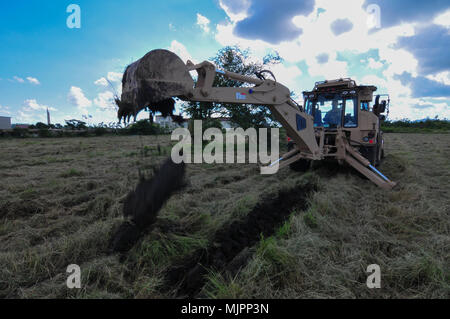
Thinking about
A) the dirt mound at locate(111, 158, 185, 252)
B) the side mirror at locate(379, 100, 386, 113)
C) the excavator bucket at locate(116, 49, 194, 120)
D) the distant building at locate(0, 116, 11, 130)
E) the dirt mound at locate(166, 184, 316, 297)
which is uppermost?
the distant building at locate(0, 116, 11, 130)

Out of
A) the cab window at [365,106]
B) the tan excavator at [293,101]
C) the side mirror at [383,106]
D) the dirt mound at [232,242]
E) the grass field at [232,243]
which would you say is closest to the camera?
the grass field at [232,243]

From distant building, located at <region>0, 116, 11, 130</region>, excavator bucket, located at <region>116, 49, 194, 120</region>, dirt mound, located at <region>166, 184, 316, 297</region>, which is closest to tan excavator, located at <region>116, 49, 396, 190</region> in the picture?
excavator bucket, located at <region>116, 49, 194, 120</region>

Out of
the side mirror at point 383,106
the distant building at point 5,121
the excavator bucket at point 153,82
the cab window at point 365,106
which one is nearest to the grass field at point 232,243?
the excavator bucket at point 153,82

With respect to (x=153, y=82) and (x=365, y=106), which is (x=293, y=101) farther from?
(x=153, y=82)

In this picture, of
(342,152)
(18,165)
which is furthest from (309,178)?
(18,165)

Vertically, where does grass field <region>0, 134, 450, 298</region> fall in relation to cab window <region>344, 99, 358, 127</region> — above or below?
below

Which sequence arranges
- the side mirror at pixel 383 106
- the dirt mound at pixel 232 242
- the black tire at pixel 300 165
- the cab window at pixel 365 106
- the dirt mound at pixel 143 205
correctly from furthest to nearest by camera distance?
the black tire at pixel 300 165
the cab window at pixel 365 106
the side mirror at pixel 383 106
the dirt mound at pixel 143 205
the dirt mound at pixel 232 242

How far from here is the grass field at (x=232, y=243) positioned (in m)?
1.97

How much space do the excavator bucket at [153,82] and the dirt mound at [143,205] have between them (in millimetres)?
825

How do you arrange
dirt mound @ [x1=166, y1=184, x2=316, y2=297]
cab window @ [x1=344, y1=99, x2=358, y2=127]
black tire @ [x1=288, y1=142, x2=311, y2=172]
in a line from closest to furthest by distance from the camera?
dirt mound @ [x1=166, y1=184, x2=316, y2=297]
cab window @ [x1=344, y1=99, x2=358, y2=127]
black tire @ [x1=288, y1=142, x2=311, y2=172]

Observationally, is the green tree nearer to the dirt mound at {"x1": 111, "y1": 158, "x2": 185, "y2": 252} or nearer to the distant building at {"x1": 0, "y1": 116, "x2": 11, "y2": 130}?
the dirt mound at {"x1": 111, "y1": 158, "x2": 185, "y2": 252}

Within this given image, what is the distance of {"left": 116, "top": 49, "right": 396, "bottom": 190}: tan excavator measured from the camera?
2.29m

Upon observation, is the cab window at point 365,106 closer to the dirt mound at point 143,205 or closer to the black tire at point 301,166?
the black tire at point 301,166
